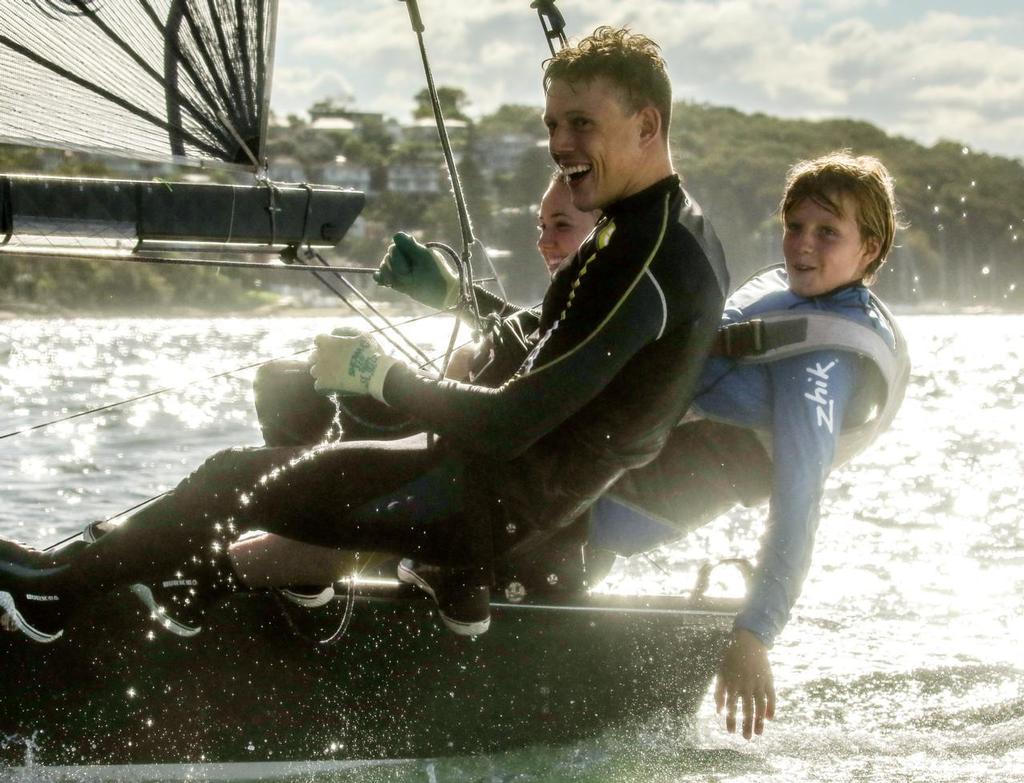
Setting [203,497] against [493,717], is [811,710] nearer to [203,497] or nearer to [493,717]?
[493,717]

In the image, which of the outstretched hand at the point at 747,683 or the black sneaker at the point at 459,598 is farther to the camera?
the black sneaker at the point at 459,598

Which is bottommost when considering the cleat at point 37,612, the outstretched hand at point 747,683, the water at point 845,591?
the water at point 845,591

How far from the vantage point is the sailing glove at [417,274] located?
3277mm

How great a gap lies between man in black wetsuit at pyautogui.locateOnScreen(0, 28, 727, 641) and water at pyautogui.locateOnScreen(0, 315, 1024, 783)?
0.75 meters

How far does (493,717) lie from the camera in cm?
324

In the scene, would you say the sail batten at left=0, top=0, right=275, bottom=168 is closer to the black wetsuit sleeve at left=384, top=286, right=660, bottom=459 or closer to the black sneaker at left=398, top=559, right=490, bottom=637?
the black sneaker at left=398, top=559, right=490, bottom=637

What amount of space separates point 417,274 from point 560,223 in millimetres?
549

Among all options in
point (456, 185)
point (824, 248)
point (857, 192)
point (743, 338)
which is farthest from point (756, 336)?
point (456, 185)

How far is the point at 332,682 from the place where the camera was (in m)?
3.15

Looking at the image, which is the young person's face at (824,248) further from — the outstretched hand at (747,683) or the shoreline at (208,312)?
the shoreline at (208,312)

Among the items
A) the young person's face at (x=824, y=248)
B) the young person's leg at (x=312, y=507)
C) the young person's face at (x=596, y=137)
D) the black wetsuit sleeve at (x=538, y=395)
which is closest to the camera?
the black wetsuit sleeve at (x=538, y=395)

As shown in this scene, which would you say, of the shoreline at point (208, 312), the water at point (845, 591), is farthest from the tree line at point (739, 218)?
the water at point (845, 591)

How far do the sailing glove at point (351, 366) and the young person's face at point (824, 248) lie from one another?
1078 mm

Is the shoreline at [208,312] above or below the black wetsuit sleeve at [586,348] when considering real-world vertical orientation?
below
